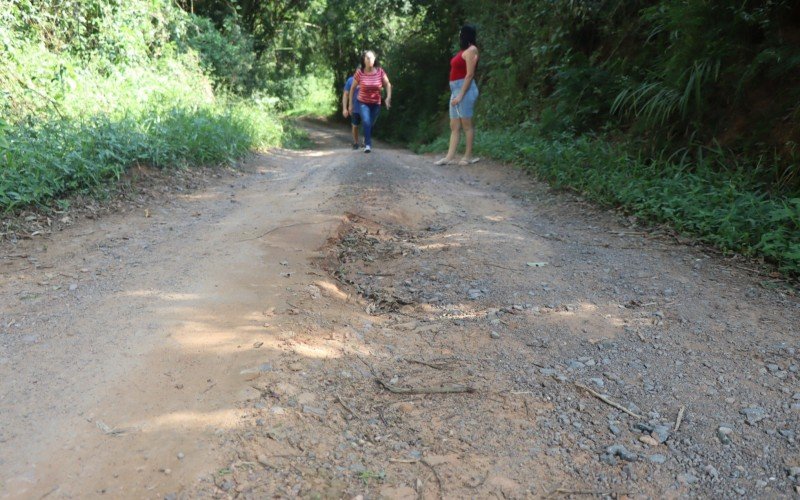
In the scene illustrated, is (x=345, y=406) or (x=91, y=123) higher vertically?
(x=91, y=123)

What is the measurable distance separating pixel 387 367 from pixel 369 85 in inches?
308

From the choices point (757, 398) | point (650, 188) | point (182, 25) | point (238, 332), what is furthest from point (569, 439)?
point (182, 25)

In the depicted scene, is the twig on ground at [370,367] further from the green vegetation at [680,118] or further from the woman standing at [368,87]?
the woman standing at [368,87]

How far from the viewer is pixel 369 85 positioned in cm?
962

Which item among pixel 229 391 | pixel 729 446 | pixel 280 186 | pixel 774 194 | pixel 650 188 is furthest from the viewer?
pixel 280 186

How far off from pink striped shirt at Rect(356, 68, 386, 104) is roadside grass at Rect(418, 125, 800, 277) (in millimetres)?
3534

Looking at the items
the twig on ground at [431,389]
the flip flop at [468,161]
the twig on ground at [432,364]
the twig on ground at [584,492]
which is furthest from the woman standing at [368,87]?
the twig on ground at [584,492]

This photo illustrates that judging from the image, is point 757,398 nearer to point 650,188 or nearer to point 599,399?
point 599,399

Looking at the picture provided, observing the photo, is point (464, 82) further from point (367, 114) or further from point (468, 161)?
point (367, 114)

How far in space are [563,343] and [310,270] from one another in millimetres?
1697

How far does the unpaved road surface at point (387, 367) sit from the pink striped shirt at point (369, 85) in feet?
18.9

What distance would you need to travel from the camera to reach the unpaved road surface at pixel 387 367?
1950mm

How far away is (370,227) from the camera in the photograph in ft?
15.6

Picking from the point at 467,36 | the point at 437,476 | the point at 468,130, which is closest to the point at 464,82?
the point at 467,36
